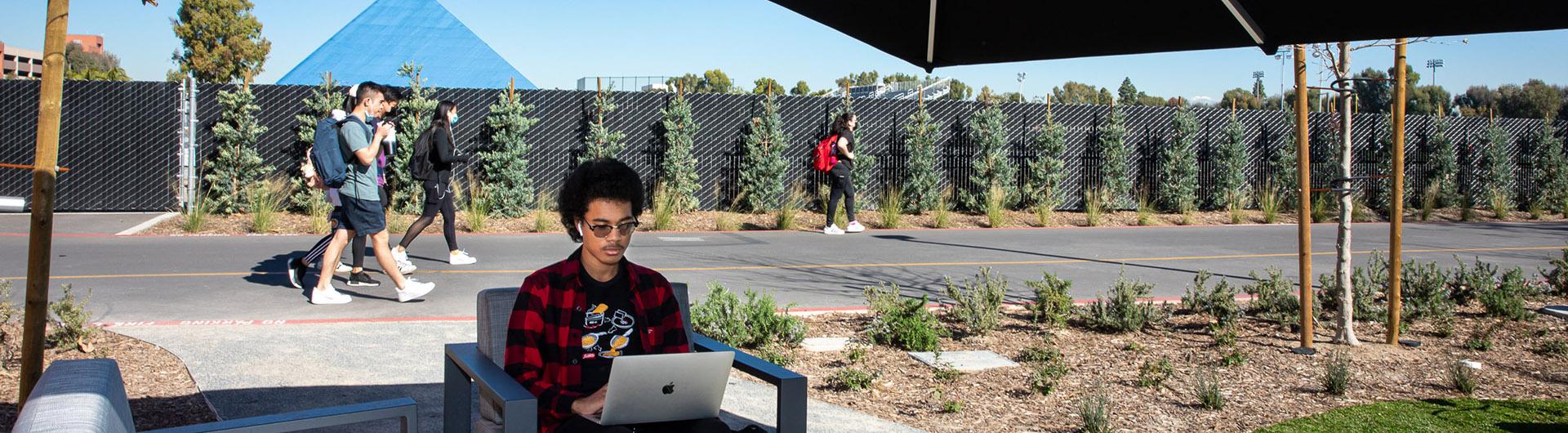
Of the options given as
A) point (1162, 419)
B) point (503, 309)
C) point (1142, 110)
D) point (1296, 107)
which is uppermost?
point (1142, 110)

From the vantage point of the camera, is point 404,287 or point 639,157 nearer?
point 404,287

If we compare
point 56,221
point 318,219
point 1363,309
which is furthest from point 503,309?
point 56,221

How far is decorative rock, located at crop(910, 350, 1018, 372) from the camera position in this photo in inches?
249

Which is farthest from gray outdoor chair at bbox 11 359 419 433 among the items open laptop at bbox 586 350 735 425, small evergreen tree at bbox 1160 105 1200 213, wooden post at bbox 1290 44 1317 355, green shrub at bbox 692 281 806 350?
small evergreen tree at bbox 1160 105 1200 213

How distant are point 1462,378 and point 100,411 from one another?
→ 20.1 ft

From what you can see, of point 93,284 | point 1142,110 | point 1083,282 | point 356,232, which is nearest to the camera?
point 356,232

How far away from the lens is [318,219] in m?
14.3

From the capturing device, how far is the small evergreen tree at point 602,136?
18.5m

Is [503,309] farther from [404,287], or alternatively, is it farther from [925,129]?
[925,129]

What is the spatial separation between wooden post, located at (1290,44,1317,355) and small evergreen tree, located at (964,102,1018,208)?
13.1 metres

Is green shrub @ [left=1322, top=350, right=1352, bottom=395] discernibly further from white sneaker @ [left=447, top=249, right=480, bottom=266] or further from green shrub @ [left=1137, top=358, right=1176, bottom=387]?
white sneaker @ [left=447, top=249, right=480, bottom=266]

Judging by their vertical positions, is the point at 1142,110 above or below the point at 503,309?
above

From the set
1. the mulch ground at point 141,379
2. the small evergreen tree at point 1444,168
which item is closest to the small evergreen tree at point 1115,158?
the small evergreen tree at point 1444,168

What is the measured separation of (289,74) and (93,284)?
15.7 m
